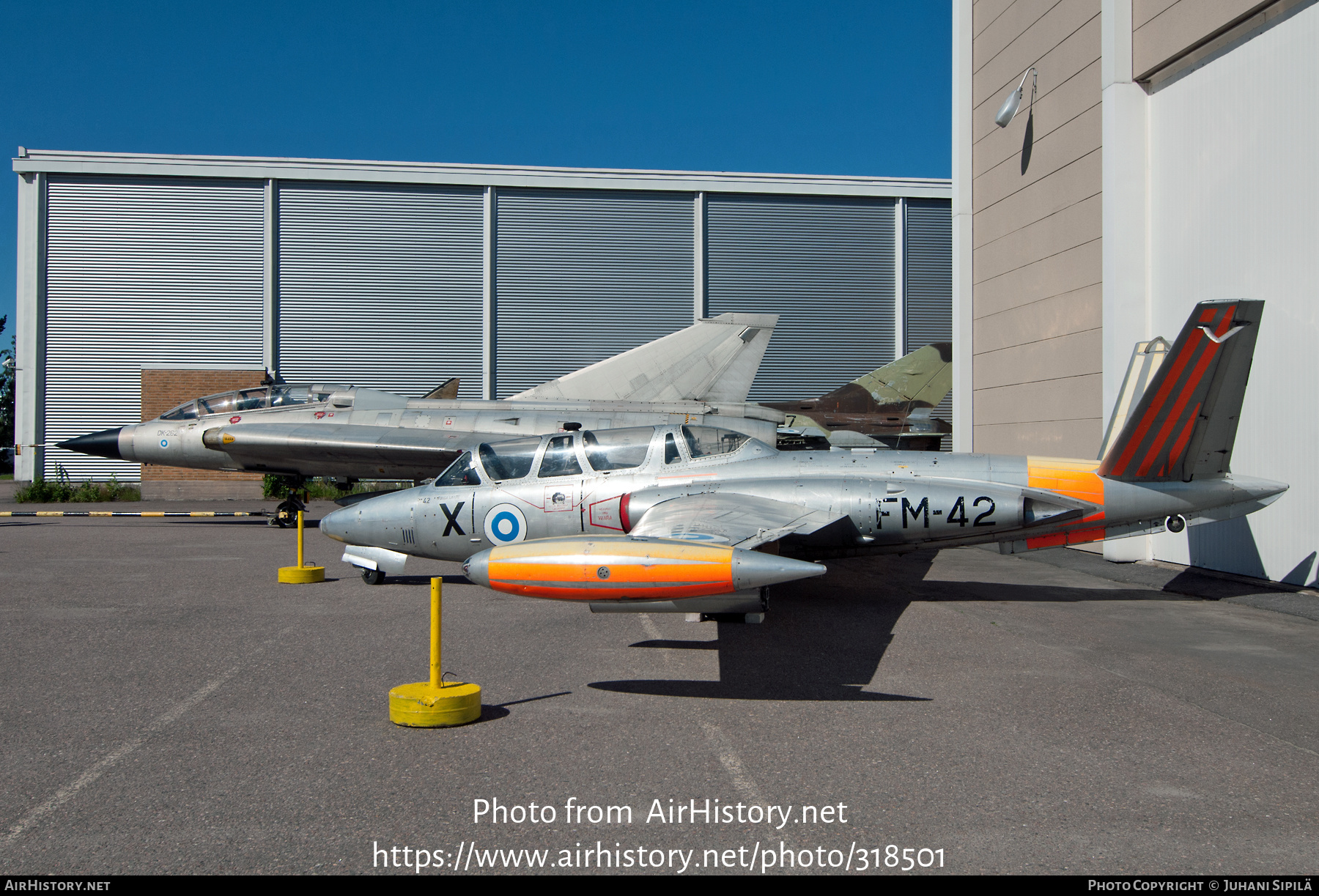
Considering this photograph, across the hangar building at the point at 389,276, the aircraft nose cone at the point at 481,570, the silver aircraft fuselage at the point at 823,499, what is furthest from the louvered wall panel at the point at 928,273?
the aircraft nose cone at the point at 481,570

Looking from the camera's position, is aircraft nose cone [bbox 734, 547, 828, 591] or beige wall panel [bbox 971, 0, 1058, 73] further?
beige wall panel [bbox 971, 0, 1058, 73]

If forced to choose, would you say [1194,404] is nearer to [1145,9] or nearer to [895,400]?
[1145,9]

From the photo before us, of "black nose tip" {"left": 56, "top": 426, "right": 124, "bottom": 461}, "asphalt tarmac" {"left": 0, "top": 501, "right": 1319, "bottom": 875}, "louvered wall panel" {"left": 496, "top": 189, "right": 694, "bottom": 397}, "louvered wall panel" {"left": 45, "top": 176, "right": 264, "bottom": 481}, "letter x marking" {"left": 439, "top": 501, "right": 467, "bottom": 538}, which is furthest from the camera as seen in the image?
"louvered wall panel" {"left": 496, "top": 189, "right": 694, "bottom": 397}

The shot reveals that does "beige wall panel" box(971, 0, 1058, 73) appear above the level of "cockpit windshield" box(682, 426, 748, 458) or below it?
above

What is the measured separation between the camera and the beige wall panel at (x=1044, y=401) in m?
13.9

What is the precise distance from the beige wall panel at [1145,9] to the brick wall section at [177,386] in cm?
2677

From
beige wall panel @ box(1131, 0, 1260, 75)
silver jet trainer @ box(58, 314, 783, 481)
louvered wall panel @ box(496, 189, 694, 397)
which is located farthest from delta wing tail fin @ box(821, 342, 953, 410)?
louvered wall panel @ box(496, 189, 694, 397)

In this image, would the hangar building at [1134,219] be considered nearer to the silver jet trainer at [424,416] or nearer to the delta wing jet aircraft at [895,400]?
the delta wing jet aircraft at [895,400]

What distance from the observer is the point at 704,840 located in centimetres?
385

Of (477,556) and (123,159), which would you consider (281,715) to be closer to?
(477,556)

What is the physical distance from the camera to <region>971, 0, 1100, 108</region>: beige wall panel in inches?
558

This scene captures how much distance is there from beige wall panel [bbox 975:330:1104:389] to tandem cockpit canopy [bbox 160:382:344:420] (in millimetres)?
14215

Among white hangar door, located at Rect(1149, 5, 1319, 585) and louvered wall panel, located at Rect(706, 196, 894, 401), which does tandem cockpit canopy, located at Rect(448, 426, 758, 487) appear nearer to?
white hangar door, located at Rect(1149, 5, 1319, 585)

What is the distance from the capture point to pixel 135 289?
30.3 meters
